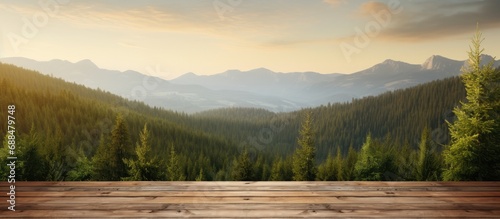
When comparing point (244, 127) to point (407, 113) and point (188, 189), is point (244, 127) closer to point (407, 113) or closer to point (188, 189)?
point (407, 113)

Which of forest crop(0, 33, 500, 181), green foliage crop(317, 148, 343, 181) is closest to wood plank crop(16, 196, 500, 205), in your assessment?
forest crop(0, 33, 500, 181)

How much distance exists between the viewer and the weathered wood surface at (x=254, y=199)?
15.3 ft

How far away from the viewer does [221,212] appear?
4660 millimetres

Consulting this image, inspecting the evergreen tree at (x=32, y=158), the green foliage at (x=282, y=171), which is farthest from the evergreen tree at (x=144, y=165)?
the green foliage at (x=282, y=171)

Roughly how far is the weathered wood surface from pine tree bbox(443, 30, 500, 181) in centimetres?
454

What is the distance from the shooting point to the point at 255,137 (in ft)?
504

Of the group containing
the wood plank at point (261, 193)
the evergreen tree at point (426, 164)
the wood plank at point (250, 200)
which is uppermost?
the wood plank at point (261, 193)

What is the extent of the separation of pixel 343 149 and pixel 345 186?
135m

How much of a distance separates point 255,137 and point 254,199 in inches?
5863

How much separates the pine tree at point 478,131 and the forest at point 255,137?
28 mm

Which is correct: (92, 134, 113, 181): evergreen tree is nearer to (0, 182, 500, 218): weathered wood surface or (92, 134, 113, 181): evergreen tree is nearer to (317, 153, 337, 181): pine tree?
(0, 182, 500, 218): weathered wood surface

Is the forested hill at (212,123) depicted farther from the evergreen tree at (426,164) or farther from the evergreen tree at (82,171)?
the evergreen tree at (82,171)

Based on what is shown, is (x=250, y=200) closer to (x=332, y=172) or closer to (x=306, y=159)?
(x=306, y=159)

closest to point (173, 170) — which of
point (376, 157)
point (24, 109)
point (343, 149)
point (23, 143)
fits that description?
point (376, 157)
